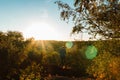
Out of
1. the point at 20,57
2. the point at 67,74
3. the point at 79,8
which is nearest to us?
the point at 79,8

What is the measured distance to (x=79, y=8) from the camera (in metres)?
15.4

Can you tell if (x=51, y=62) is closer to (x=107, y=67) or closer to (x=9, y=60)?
(x=9, y=60)

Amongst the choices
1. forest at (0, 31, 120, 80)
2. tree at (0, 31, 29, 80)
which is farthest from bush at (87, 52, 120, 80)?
tree at (0, 31, 29, 80)

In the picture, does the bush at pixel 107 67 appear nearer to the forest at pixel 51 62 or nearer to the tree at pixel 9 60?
the forest at pixel 51 62

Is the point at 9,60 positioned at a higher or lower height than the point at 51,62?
higher

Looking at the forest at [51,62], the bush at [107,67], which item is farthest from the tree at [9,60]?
the bush at [107,67]

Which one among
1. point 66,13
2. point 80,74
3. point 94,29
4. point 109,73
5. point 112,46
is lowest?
point 80,74

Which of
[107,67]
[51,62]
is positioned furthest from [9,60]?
[51,62]

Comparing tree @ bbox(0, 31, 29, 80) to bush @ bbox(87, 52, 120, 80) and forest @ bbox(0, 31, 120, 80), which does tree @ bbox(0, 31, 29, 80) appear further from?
bush @ bbox(87, 52, 120, 80)

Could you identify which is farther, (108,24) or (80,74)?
(80,74)

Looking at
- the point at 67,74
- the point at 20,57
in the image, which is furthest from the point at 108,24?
the point at 67,74

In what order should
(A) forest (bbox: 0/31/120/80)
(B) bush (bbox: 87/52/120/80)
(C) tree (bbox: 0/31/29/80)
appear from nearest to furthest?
(A) forest (bbox: 0/31/120/80) → (B) bush (bbox: 87/52/120/80) → (C) tree (bbox: 0/31/29/80)

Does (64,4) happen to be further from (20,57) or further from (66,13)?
(20,57)

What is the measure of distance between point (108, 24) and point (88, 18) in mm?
1236
